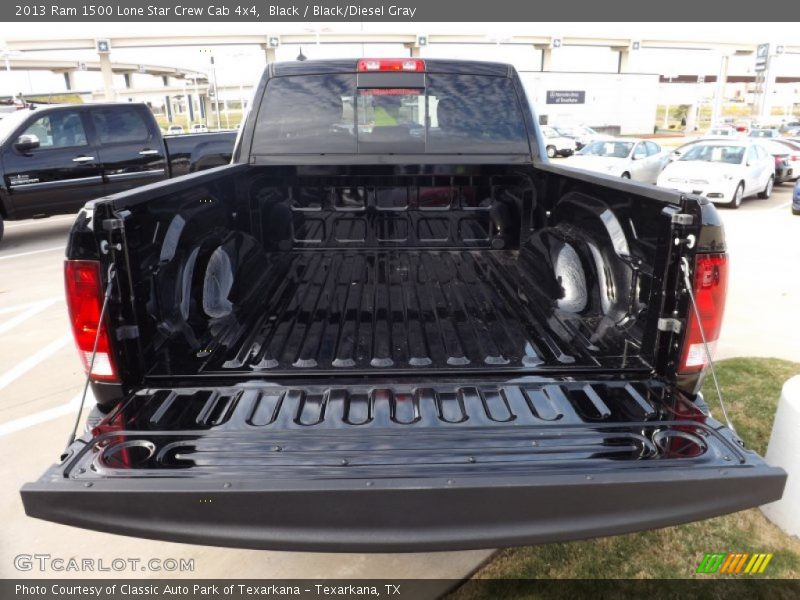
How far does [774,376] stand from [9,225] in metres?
13.0

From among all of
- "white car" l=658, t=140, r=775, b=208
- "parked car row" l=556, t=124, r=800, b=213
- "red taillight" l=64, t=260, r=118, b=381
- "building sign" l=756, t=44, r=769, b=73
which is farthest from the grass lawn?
"building sign" l=756, t=44, r=769, b=73

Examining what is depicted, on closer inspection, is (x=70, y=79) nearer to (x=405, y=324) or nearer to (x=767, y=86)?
(x=767, y=86)

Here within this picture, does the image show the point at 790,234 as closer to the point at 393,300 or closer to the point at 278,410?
the point at 393,300

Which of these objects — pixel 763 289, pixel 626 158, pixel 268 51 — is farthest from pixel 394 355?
pixel 268 51

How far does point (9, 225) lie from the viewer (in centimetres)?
1170

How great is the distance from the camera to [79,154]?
378 inches

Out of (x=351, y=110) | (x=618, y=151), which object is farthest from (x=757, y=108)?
(x=351, y=110)

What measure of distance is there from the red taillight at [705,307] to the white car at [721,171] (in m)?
13.0

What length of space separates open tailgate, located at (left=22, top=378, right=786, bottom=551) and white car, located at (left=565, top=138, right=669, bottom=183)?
14640 millimetres

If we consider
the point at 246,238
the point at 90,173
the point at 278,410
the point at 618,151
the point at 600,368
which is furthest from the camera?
the point at 618,151

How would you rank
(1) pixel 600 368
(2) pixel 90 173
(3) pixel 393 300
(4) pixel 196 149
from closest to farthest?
(1) pixel 600 368 → (3) pixel 393 300 → (2) pixel 90 173 → (4) pixel 196 149

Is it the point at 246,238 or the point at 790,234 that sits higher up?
the point at 246,238

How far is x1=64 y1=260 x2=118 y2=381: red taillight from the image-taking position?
2174mm

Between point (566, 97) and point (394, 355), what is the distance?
152ft
